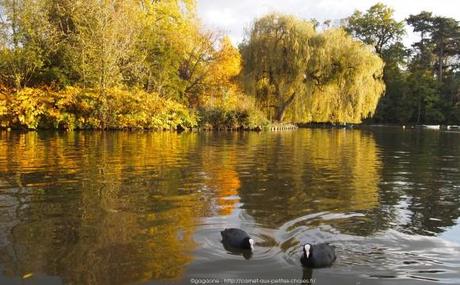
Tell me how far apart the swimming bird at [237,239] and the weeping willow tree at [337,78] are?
36191 mm

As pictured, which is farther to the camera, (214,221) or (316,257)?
(214,221)

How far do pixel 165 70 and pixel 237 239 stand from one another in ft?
120

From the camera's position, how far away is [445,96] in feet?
214

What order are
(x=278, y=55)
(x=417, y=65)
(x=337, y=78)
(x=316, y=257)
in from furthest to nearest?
1. (x=417, y=65)
2. (x=337, y=78)
3. (x=278, y=55)
4. (x=316, y=257)

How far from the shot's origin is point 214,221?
8062 mm

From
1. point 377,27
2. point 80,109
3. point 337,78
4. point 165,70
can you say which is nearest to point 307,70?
point 337,78

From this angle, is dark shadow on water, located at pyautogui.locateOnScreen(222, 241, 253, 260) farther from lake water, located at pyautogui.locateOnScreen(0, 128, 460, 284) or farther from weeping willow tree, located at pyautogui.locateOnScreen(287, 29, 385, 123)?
weeping willow tree, located at pyautogui.locateOnScreen(287, 29, 385, 123)

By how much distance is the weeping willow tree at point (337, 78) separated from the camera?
41.7 m

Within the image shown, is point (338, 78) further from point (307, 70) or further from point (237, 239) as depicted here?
point (237, 239)

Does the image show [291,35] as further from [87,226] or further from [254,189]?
[87,226]

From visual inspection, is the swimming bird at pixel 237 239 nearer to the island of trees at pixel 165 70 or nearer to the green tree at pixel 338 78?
the island of trees at pixel 165 70

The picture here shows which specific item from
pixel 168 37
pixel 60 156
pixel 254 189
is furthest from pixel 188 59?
pixel 254 189

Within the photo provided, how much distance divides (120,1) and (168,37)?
6569 mm

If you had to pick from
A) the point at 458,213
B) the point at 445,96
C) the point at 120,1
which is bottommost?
the point at 458,213
